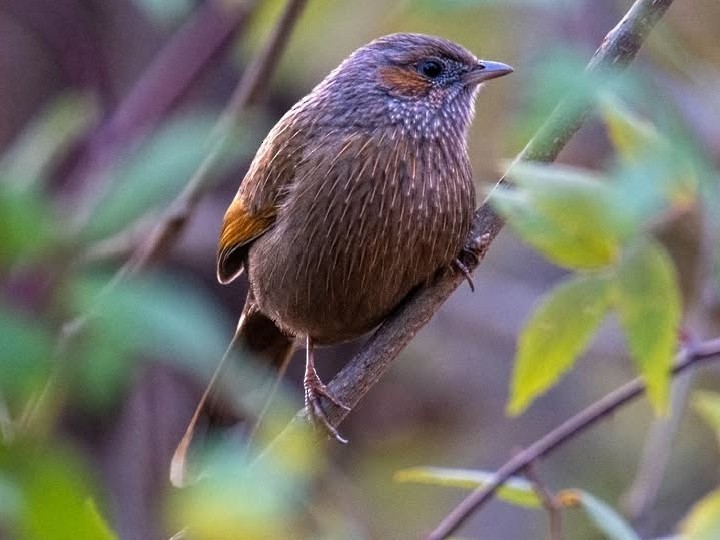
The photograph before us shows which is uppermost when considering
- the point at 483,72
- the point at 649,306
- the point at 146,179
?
the point at 649,306

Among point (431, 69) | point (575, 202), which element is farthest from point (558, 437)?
point (431, 69)

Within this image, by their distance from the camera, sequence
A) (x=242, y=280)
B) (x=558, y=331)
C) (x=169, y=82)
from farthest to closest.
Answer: (x=242, y=280), (x=169, y=82), (x=558, y=331)

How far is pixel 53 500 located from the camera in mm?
1296

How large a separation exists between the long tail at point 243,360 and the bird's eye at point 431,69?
100cm

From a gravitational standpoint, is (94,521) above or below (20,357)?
above

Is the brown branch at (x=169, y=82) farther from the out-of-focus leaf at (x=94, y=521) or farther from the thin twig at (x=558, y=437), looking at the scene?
the out-of-focus leaf at (x=94, y=521)

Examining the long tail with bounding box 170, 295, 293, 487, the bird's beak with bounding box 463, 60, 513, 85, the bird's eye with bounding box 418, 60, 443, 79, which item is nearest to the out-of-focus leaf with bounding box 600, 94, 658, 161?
the bird's beak with bounding box 463, 60, 513, 85

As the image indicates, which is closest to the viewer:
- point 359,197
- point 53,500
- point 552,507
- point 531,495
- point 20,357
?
point 53,500

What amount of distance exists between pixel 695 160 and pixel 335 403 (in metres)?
1.19

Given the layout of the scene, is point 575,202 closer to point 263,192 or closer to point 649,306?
point 649,306

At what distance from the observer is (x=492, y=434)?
7.00 meters

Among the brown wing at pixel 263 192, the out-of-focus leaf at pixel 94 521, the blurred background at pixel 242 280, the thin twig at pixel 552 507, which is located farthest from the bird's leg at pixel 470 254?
the out-of-focus leaf at pixel 94 521

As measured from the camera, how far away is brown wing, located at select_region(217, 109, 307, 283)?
3.81 m

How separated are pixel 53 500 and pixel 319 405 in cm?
212
